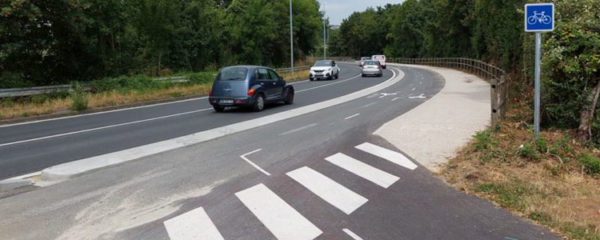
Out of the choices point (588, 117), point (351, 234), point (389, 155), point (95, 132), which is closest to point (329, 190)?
point (351, 234)

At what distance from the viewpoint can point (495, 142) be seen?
9.01 meters

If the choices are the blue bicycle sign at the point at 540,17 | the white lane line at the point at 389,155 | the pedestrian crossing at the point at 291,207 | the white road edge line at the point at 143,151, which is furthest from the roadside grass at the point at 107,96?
the blue bicycle sign at the point at 540,17

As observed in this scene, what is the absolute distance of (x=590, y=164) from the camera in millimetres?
7906

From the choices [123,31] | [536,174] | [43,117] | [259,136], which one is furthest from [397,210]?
[123,31]

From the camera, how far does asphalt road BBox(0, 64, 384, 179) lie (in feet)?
30.3

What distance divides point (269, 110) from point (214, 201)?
11.1 metres

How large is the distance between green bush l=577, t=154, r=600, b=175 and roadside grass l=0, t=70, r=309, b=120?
16063 mm

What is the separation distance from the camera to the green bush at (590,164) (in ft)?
25.7

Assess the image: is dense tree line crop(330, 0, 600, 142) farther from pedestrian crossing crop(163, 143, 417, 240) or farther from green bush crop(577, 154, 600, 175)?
pedestrian crossing crop(163, 143, 417, 240)

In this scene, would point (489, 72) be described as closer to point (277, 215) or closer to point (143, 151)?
point (143, 151)

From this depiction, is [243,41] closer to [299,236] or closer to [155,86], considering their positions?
[155,86]

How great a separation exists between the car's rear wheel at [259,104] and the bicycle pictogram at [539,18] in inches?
386

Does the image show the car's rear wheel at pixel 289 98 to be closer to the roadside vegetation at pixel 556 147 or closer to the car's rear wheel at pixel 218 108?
the car's rear wheel at pixel 218 108

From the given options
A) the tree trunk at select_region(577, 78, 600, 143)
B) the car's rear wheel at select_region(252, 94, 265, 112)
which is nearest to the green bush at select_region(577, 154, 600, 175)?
the tree trunk at select_region(577, 78, 600, 143)
